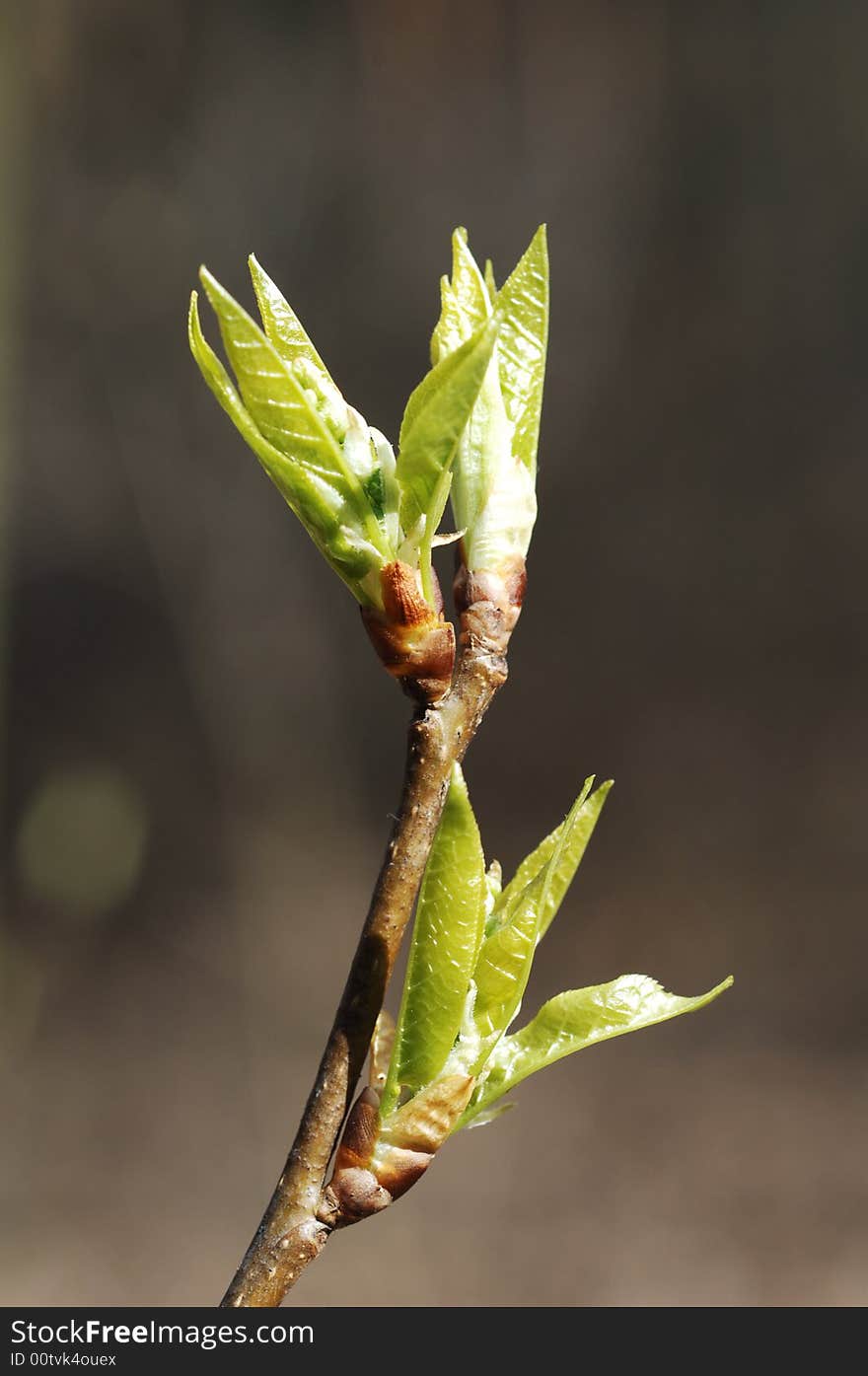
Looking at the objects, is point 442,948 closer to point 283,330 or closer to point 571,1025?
point 571,1025

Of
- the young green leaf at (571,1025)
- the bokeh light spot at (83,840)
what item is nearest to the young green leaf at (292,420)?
the young green leaf at (571,1025)

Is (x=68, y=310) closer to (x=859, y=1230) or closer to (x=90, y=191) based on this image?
(x=90, y=191)

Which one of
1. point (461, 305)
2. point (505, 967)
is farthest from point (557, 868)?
point (461, 305)

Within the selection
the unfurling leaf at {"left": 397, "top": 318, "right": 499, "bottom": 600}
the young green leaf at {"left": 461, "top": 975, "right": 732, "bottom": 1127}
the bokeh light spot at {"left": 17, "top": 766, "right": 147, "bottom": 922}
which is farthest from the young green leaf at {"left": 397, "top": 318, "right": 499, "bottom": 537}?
the bokeh light spot at {"left": 17, "top": 766, "right": 147, "bottom": 922}

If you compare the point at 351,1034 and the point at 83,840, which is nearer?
the point at 351,1034

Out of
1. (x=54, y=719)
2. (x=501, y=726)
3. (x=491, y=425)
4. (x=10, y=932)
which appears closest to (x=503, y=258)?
(x=501, y=726)

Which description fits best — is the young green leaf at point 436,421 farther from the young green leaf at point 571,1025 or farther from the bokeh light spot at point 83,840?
the bokeh light spot at point 83,840

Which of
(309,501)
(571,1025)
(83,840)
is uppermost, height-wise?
(309,501)
